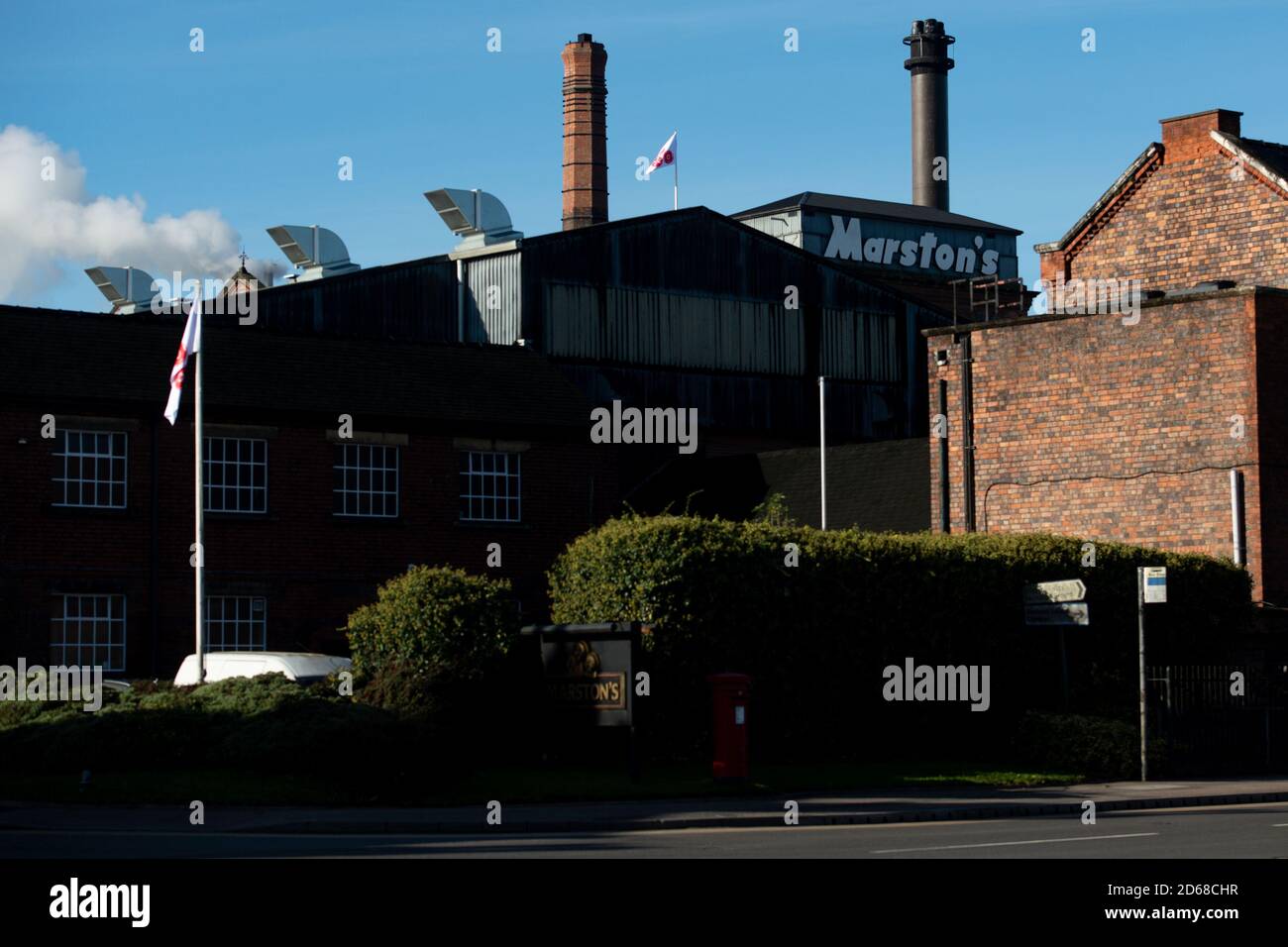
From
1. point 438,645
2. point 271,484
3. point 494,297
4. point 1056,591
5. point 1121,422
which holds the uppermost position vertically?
point 494,297

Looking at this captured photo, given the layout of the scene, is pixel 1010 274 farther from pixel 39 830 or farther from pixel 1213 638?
pixel 39 830

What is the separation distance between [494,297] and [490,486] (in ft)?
31.8

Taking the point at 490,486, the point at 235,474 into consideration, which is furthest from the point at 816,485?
the point at 235,474

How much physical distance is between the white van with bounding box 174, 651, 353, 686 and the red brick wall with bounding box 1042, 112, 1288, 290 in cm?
2206

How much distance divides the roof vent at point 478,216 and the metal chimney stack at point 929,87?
1192 inches

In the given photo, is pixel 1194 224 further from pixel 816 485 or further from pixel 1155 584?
pixel 1155 584

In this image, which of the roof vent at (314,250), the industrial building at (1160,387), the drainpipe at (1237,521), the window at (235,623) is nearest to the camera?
the drainpipe at (1237,521)

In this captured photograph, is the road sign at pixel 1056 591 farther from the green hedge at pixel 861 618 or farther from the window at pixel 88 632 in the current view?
the window at pixel 88 632

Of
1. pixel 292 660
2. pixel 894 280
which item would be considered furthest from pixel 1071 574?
pixel 894 280

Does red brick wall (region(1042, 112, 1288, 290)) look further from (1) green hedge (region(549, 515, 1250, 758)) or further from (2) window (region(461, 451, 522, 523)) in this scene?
(2) window (region(461, 451, 522, 523))

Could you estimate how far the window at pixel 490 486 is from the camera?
41.0 m

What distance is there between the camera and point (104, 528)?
36.2 meters

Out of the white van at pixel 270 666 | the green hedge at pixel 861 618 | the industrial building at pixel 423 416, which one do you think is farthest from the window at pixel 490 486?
the green hedge at pixel 861 618

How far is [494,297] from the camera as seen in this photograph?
49.6 m
